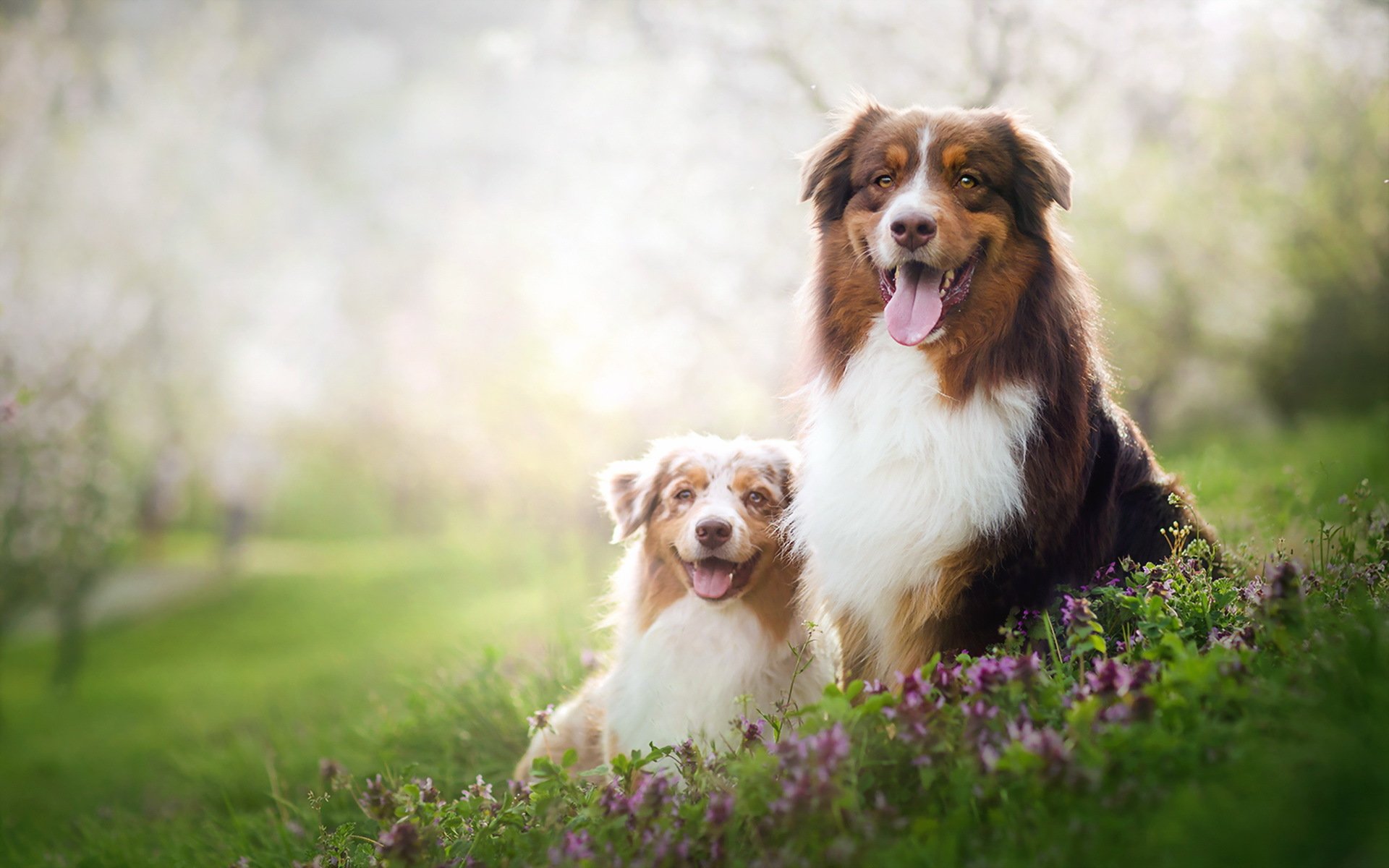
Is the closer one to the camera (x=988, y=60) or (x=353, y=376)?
(x=988, y=60)

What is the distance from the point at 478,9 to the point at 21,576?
22.4 m

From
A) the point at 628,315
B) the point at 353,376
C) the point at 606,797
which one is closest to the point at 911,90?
the point at 628,315

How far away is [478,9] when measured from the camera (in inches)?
1138

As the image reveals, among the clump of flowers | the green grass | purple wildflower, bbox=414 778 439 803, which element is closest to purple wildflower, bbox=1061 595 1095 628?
the clump of flowers

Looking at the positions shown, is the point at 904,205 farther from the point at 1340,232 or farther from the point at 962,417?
the point at 1340,232

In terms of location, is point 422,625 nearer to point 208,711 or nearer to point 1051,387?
point 208,711

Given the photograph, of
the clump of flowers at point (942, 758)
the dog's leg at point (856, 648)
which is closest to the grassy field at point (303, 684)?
the clump of flowers at point (942, 758)

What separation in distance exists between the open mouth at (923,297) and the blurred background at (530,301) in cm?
90

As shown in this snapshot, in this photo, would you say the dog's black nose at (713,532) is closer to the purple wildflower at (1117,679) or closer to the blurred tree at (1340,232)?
the purple wildflower at (1117,679)

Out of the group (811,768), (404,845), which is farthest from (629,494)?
(811,768)

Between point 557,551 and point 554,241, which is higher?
point 554,241

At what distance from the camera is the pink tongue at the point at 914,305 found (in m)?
3.32

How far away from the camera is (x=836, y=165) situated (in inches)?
147

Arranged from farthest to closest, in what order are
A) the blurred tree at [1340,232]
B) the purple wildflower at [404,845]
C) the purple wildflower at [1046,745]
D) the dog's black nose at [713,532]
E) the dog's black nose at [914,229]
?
the blurred tree at [1340,232] < the dog's black nose at [713,532] < the dog's black nose at [914,229] < the purple wildflower at [404,845] < the purple wildflower at [1046,745]
